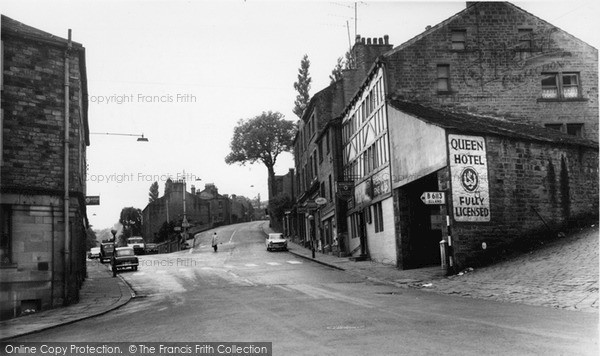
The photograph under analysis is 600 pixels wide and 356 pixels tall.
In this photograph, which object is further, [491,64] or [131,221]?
[131,221]

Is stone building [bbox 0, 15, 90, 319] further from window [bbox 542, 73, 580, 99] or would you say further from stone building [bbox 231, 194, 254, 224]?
stone building [bbox 231, 194, 254, 224]

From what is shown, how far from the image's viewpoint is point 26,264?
16.3 metres

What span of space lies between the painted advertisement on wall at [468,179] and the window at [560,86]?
29.0 feet

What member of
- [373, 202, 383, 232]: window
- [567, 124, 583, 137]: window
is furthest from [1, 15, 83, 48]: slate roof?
[567, 124, 583, 137]: window

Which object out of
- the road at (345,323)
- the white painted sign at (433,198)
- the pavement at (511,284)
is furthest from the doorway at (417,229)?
the road at (345,323)

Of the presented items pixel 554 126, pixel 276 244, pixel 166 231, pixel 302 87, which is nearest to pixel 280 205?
pixel 302 87

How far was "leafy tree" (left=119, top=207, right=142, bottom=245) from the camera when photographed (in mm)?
104688

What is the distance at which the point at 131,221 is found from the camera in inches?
4198

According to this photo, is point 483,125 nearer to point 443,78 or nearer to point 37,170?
point 443,78

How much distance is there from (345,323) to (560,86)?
21206 millimetres

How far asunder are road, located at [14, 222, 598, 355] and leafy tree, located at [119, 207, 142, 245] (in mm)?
89977

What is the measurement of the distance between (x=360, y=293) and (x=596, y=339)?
8.88 m

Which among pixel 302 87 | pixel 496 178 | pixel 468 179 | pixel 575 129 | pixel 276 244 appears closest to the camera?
pixel 468 179

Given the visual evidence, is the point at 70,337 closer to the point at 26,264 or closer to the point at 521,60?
the point at 26,264
